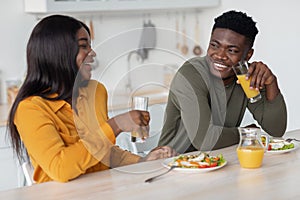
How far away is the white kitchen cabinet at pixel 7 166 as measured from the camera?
3070 millimetres

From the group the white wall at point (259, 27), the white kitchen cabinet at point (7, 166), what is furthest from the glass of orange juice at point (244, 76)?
the white kitchen cabinet at point (7, 166)

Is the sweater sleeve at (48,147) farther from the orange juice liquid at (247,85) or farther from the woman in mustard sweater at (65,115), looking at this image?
the orange juice liquid at (247,85)

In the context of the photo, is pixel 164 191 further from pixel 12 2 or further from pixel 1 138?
pixel 12 2

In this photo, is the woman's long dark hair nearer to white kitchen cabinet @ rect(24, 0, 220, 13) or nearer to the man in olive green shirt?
the man in olive green shirt

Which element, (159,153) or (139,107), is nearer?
(139,107)

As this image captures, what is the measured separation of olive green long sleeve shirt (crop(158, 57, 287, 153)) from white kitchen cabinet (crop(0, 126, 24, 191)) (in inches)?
49.2

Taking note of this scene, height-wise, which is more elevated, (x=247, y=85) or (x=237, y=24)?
(x=237, y=24)

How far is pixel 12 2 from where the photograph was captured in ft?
11.3

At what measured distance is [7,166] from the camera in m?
3.11

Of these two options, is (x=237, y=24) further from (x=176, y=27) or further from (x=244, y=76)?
(x=176, y=27)

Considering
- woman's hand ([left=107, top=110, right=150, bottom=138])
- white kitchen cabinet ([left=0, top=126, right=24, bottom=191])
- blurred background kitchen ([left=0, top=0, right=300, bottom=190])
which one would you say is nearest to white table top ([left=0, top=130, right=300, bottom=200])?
woman's hand ([left=107, top=110, right=150, bottom=138])

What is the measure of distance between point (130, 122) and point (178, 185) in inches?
10.1

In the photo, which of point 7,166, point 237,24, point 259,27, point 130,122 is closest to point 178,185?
point 130,122

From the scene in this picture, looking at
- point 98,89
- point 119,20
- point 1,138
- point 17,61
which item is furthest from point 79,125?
point 119,20
